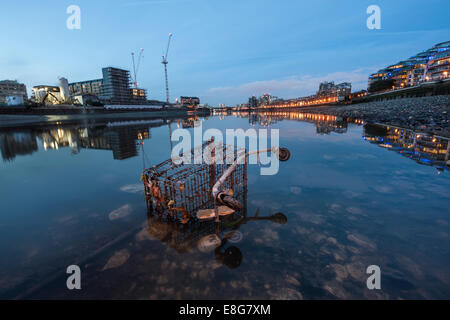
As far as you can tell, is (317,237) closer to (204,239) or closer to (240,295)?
(240,295)

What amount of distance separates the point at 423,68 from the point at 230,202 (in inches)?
8847

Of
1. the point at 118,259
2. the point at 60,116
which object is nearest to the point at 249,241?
the point at 118,259

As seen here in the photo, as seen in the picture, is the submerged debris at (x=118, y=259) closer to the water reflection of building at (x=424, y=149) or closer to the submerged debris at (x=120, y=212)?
the submerged debris at (x=120, y=212)

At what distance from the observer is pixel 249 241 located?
329 inches

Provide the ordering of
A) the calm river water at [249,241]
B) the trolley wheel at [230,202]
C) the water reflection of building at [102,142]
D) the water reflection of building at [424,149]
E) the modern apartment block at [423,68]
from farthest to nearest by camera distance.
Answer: the modern apartment block at [423,68] < the water reflection of building at [102,142] < the water reflection of building at [424,149] < the trolley wheel at [230,202] < the calm river water at [249,241]

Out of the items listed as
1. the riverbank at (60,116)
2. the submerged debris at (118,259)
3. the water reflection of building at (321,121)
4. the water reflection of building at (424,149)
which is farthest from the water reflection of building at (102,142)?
the riverbank at (60,116)

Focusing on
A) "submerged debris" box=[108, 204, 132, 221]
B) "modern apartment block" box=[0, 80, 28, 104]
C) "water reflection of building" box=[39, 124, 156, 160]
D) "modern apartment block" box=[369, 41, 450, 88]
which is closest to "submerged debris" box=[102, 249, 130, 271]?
"submerged debris" box=[108, 204, 132, 221]

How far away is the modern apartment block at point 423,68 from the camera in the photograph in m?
108

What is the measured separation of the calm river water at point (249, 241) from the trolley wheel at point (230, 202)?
1849mm

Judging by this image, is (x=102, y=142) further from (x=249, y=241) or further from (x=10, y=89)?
(x=10, y=89)

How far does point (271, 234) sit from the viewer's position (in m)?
8.88

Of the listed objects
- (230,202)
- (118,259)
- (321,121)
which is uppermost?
(321,121)
